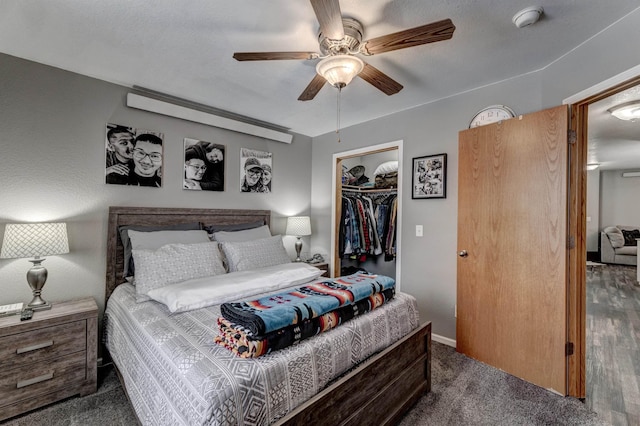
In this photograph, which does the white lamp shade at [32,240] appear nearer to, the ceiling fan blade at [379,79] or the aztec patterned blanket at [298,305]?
the aztec patterned blanket at [298,305]

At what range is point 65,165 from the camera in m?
2.24

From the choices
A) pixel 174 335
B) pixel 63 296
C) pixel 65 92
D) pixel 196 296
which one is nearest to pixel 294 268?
pixel 196 296

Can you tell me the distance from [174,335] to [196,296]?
1.24ft

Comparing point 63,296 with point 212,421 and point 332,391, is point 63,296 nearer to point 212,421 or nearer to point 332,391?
point 212,421

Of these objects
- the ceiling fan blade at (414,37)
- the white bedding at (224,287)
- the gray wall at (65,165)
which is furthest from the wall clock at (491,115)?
the gray wall at (65,165)

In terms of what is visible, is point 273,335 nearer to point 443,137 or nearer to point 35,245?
point 35,245

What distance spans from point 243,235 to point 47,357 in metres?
1.61

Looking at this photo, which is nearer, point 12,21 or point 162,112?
point 12,21

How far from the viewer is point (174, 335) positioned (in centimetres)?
137

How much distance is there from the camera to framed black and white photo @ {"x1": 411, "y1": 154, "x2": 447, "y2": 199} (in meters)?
2.75

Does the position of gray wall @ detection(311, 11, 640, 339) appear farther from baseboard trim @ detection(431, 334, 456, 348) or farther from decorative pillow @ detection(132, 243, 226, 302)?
decorative pillow @ detection(132, 243, 226, 302)

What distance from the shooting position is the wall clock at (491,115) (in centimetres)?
237

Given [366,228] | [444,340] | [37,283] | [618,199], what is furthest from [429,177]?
[618,199]

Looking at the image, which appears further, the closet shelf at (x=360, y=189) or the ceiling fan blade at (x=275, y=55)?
the closet shelf at (x=360, y=189)
